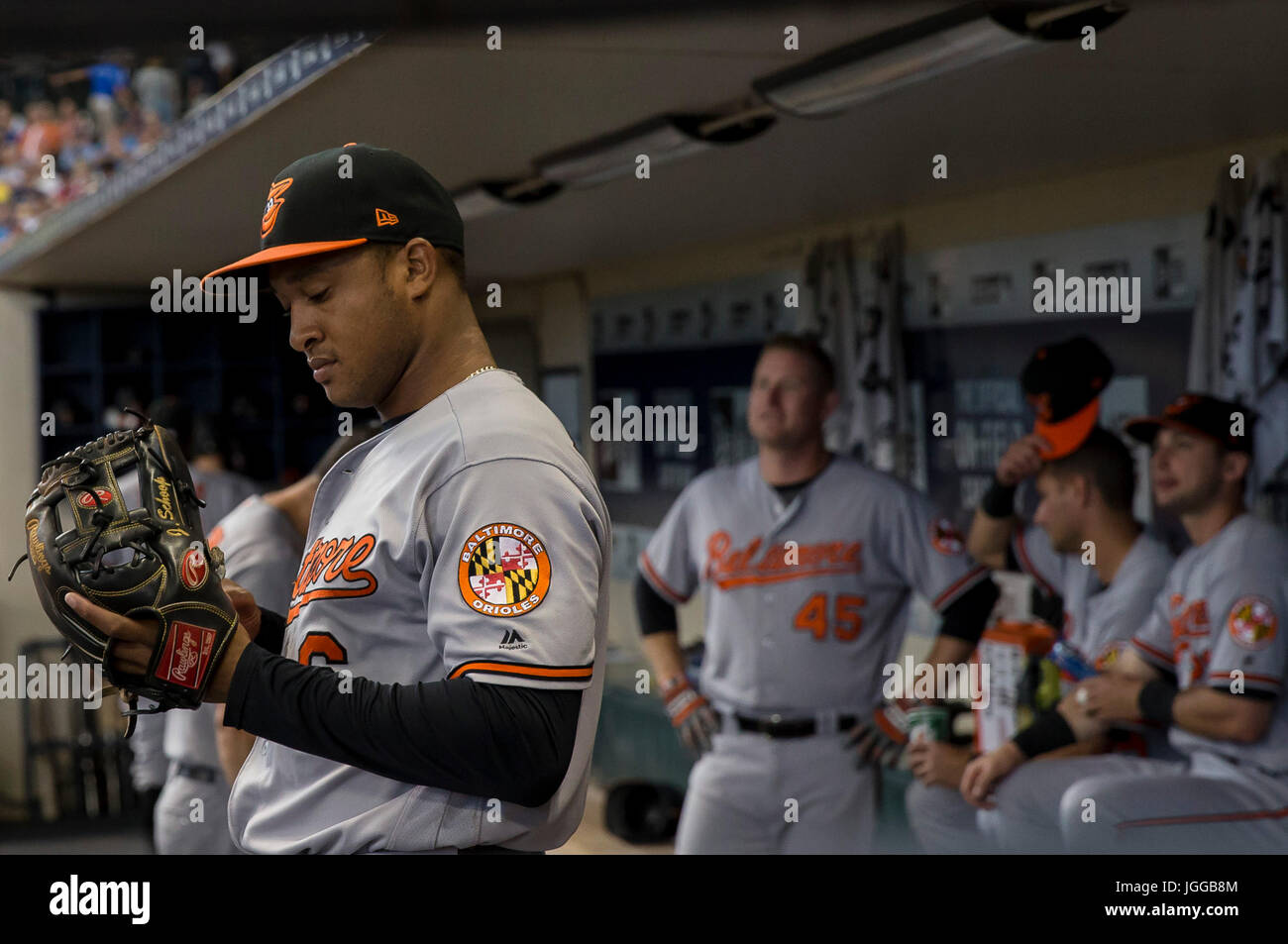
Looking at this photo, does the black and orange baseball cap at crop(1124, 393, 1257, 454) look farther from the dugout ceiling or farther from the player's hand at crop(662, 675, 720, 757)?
the player's hand at crop(662, 675, 720, 757)

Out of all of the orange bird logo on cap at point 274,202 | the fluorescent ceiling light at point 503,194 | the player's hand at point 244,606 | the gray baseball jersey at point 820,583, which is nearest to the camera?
the orange bird logo on cap at point 274,202

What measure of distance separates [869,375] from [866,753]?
1.68 meters

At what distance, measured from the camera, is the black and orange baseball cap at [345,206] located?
44.8 inches

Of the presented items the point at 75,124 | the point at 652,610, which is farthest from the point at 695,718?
the point at 75,124

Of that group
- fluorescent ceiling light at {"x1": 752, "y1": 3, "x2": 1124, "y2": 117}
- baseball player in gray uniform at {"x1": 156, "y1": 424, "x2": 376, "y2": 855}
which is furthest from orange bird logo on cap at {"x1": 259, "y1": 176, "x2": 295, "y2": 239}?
fluorescent ceiling light at {"x1": 752, "y1": 3, "x2": 1124, "y2": 117}

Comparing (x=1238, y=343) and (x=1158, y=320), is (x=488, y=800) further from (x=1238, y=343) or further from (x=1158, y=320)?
(x=1158, y=320)

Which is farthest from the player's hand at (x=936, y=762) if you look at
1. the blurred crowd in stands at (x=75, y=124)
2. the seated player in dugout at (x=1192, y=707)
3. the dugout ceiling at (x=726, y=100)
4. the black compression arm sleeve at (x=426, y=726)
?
the blurred crowd in stands at (x=75, y=124)

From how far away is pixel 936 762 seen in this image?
3.42 metres

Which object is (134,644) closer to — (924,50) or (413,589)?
(413,589)

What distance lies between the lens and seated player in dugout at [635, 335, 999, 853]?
3.27 m

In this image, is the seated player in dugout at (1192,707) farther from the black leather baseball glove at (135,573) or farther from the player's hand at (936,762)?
the black leather baseball glove at (135,573)

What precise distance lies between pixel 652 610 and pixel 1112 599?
3.92 feet

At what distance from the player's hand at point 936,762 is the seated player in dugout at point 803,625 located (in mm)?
189

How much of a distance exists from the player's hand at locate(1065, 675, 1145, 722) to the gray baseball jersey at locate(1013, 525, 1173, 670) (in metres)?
0.25
